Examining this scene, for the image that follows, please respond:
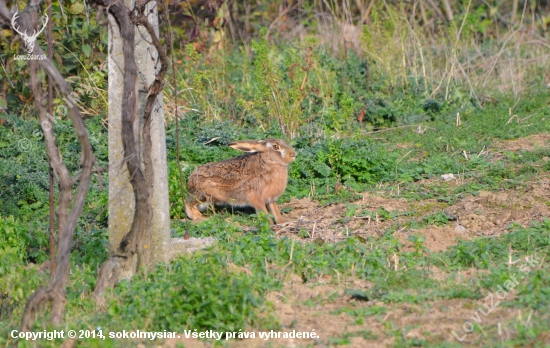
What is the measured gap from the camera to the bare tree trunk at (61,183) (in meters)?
4.55

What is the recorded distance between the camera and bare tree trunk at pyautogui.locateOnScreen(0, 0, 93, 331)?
179 inches

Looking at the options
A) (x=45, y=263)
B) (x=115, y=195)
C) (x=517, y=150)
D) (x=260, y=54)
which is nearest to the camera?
(x=115, y=195)

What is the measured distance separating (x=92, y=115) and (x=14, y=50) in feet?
4.20

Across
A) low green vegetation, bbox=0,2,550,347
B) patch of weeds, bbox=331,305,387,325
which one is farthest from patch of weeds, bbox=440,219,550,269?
patch of weeds, bbox=331,305,387,325

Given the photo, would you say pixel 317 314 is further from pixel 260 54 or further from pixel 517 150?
pixel 260 54

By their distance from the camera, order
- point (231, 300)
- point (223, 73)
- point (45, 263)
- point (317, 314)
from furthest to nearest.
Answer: point (223, 73)
point (45, 263)
point (317, 314)
point (231, 300)

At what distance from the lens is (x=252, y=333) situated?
4715mm

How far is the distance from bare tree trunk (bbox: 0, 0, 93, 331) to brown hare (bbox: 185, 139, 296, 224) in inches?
116

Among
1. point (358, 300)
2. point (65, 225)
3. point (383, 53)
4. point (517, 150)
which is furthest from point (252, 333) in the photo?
point (383, 53)

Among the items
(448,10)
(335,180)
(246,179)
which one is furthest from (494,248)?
(448,10)

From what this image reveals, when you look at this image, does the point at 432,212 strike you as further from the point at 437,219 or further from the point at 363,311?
the point at 363,311

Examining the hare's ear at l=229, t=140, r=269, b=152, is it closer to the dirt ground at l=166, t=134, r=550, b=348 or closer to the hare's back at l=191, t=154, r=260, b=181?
the hare's back at l=191, t=154, r=260, b=181

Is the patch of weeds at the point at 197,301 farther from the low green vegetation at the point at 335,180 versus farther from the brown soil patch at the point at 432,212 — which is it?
the brown soil patch at the point at 432,212

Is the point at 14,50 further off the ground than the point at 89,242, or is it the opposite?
the point at 14,50
